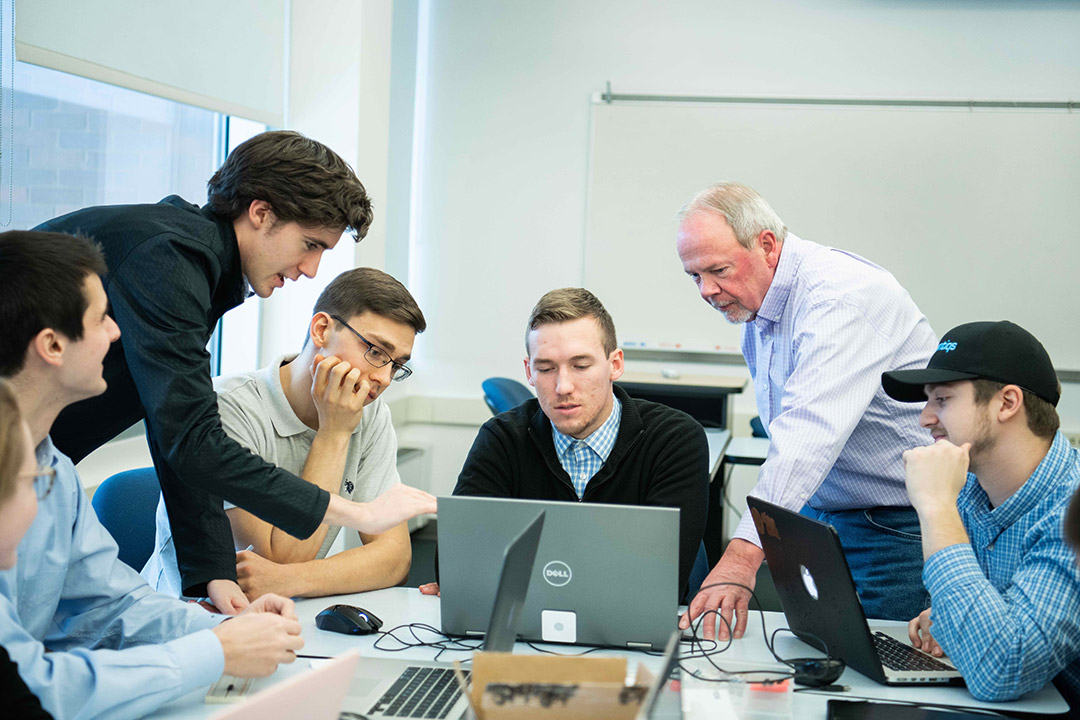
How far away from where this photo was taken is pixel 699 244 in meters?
2.16

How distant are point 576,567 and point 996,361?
0.82 meters

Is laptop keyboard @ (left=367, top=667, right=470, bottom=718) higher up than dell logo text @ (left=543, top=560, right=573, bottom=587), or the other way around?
dell logo text @ (left=543, top=560, right=573, bottom=587)

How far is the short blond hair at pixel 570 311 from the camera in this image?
2.04 m

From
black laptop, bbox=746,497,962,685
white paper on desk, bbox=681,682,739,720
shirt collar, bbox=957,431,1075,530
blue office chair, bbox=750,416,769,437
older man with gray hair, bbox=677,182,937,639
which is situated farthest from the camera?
blue office chair, bbox=750,416,769,437

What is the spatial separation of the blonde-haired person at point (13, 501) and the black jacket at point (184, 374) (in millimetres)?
365

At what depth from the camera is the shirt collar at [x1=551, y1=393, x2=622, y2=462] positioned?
6.73ft

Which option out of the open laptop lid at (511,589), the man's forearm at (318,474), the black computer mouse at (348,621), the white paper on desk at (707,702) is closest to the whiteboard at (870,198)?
the man's forearm at (318,474)

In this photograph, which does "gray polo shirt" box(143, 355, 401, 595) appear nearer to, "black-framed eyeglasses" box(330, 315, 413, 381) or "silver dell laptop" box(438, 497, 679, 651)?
"black-framed eyeglasses" box(330, 315, 413, 381)

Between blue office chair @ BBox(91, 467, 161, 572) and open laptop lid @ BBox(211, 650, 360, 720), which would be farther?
blue office chair @ BBox(91, 467, 161, 572)

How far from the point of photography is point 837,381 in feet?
6.32

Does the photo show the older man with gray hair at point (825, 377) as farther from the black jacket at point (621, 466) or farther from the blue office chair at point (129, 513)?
the blue office chair at point (129, 513)

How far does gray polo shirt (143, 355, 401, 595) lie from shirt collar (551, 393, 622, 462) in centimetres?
40

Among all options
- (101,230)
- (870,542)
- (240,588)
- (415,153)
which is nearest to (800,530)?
(870,542)

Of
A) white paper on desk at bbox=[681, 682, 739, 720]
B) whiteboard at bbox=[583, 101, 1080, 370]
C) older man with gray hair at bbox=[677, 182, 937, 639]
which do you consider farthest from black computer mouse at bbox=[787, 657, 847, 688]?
whiteboard at bbox=[583, 101, 1080, 370]
